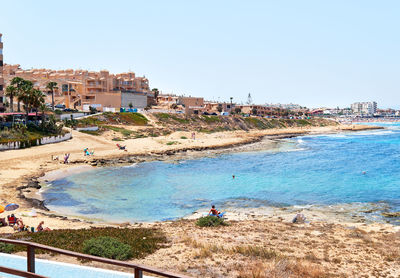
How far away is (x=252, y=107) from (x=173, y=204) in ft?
482

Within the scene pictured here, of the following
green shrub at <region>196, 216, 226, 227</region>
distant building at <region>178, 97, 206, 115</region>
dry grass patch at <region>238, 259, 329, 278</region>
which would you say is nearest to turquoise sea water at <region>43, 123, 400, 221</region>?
green shrub at <region>196, 216, 226, 227</region>

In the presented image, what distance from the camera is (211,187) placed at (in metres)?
34.2

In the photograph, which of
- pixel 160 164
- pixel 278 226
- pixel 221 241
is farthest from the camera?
pixel 160 164

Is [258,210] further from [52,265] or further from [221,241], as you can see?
[52,265]

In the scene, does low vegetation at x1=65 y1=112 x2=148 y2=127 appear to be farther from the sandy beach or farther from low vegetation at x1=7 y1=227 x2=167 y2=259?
low vegetation at x1=7 y1=227 x2=167 y2=259

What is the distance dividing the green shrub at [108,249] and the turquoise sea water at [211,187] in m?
9.86

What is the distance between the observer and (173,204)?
27.1 m

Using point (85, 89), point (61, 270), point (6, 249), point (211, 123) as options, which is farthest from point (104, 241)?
point (85, 89)

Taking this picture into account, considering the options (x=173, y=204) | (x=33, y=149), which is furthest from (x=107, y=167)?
(x=173, y=204)

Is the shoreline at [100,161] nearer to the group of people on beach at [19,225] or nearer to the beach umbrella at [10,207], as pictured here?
the beach umbrella at [10,207]

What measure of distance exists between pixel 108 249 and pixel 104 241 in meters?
0.75

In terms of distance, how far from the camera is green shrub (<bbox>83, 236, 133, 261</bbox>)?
11.8m

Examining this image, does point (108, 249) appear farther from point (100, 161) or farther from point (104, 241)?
point (100, 161)

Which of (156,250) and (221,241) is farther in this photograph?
(221,241)
